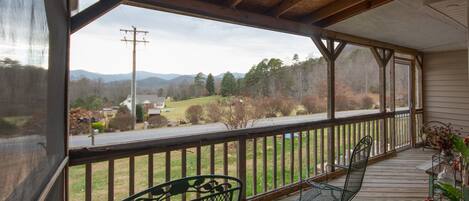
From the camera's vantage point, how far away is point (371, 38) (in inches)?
202

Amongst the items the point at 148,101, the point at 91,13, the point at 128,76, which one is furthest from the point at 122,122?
the point at 91,13

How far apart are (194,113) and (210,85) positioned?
41 centimetres

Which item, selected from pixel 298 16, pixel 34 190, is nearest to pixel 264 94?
pixel 298 16

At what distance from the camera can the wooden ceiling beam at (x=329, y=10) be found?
11.8 ft

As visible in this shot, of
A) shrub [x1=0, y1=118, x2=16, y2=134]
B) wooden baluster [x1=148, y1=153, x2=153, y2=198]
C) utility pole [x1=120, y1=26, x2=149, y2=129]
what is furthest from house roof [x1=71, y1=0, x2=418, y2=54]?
shrub [x1=0, y1=118, x2=16, y2=134]

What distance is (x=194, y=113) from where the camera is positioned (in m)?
3.12

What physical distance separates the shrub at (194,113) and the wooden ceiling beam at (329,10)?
6.54 ft

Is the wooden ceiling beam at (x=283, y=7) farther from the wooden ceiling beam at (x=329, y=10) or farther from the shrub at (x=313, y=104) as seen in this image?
the shrub at (x=313, y=104)

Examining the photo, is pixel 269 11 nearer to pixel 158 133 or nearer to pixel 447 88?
pixel 158 133

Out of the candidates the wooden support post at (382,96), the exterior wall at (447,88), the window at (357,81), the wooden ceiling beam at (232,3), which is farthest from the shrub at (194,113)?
the exterior wall at (447,88)

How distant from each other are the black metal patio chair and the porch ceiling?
166 cm

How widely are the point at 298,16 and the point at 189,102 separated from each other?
2.01 metres

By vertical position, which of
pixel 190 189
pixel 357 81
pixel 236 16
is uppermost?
pixel 236 16

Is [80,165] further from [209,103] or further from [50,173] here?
[209,103]
